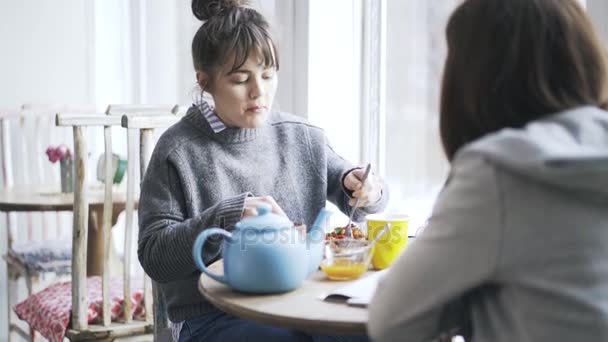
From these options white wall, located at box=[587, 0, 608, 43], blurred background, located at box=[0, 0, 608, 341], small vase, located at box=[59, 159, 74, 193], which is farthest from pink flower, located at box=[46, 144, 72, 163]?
white wall, located at box=[587, 0, 608, 43]

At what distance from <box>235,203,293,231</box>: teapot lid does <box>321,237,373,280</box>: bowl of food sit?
117mm

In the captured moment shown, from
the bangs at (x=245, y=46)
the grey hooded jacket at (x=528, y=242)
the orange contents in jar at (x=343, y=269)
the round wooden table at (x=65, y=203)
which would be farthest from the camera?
the round wooden table at (x=65, y=203)

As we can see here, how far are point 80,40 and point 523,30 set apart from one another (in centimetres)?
A: 316

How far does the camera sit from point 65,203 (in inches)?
97.0

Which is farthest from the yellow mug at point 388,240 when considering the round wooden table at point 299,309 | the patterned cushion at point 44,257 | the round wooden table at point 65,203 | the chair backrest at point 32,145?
the chair backrest at point 32,145

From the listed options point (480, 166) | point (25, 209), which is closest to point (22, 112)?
point (25, 209)

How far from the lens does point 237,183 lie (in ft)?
4.92

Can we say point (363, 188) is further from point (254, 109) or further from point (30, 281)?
point (30, 281)

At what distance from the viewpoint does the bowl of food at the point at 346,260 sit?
1.19 m

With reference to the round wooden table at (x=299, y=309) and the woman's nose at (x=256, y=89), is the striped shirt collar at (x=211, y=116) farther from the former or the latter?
the round wooden table at (x=299, y=309)

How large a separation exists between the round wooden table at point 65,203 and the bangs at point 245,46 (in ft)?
4.05

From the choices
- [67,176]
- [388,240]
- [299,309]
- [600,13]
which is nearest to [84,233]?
[67,176]

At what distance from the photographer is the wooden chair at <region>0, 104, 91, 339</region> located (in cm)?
292

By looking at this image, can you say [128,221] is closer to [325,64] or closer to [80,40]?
[325,64]
